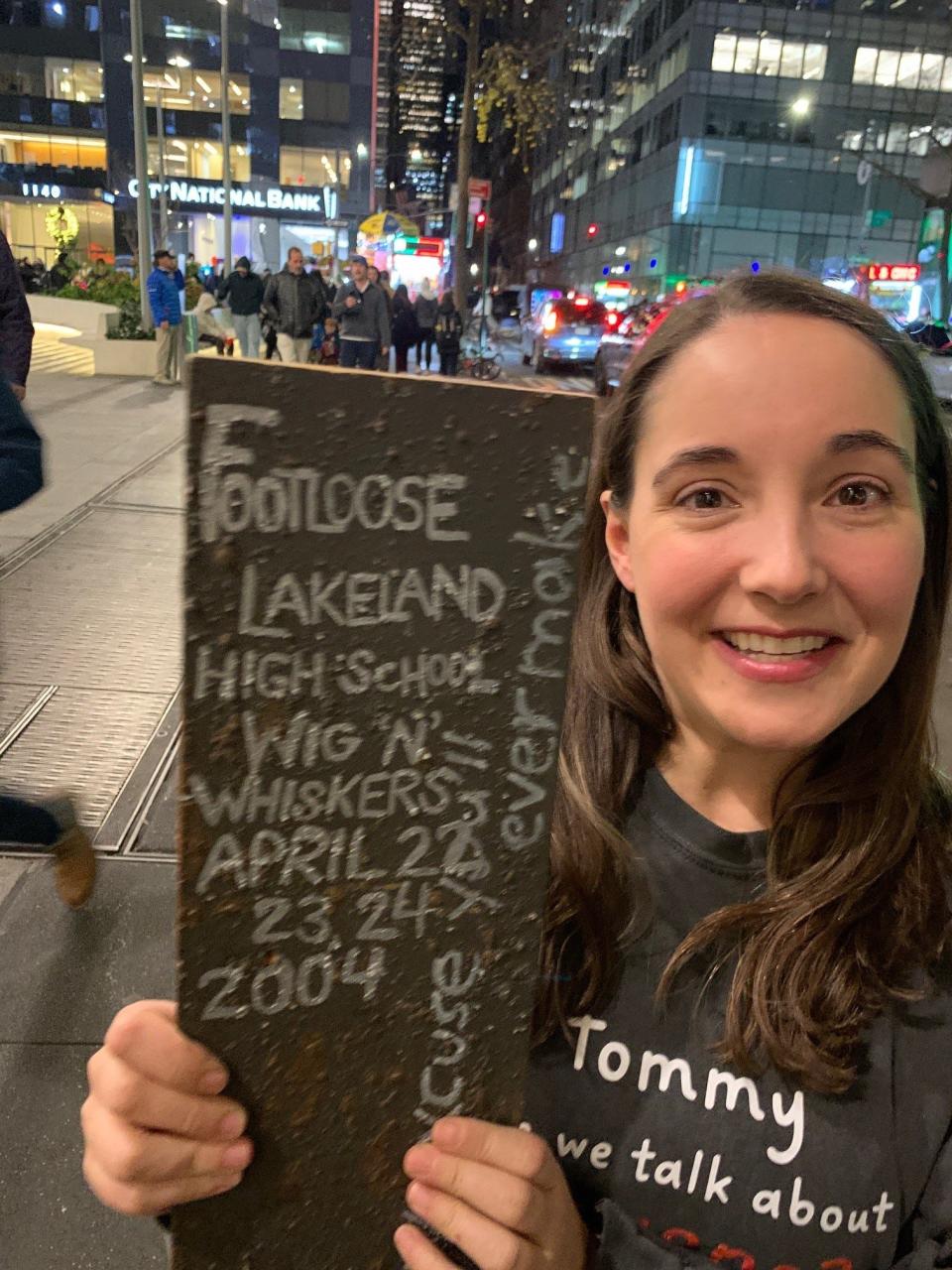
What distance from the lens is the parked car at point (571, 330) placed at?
24328 mm

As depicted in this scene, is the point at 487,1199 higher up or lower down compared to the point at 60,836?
higher up

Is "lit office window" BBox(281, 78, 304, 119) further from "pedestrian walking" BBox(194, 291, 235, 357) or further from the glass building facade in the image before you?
"pedestrian walking" BBox(194, 291, 235, 357)

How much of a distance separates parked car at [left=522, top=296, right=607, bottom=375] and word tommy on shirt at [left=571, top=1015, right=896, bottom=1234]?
2409cm

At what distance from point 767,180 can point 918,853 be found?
58913mm

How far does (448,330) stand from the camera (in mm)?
19719

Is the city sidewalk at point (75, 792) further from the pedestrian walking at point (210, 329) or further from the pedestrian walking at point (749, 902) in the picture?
the pedestrian walking at point (210, 329)

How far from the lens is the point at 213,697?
1043 millimetres

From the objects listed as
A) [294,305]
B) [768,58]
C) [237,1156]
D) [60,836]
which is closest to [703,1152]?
[237,1156]

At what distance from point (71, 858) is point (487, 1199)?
2738mm

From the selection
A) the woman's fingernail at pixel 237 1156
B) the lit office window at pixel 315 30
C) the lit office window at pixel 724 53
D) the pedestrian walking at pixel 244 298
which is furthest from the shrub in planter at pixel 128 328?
the lit office window at pixel 724 53

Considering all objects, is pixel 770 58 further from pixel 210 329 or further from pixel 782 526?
pixel 782 526

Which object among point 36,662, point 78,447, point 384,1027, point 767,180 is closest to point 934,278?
point 767,180

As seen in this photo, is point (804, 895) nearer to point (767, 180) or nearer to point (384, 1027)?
point (384, 1027)

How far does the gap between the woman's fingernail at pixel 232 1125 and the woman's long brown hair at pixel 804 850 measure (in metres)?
0.44
